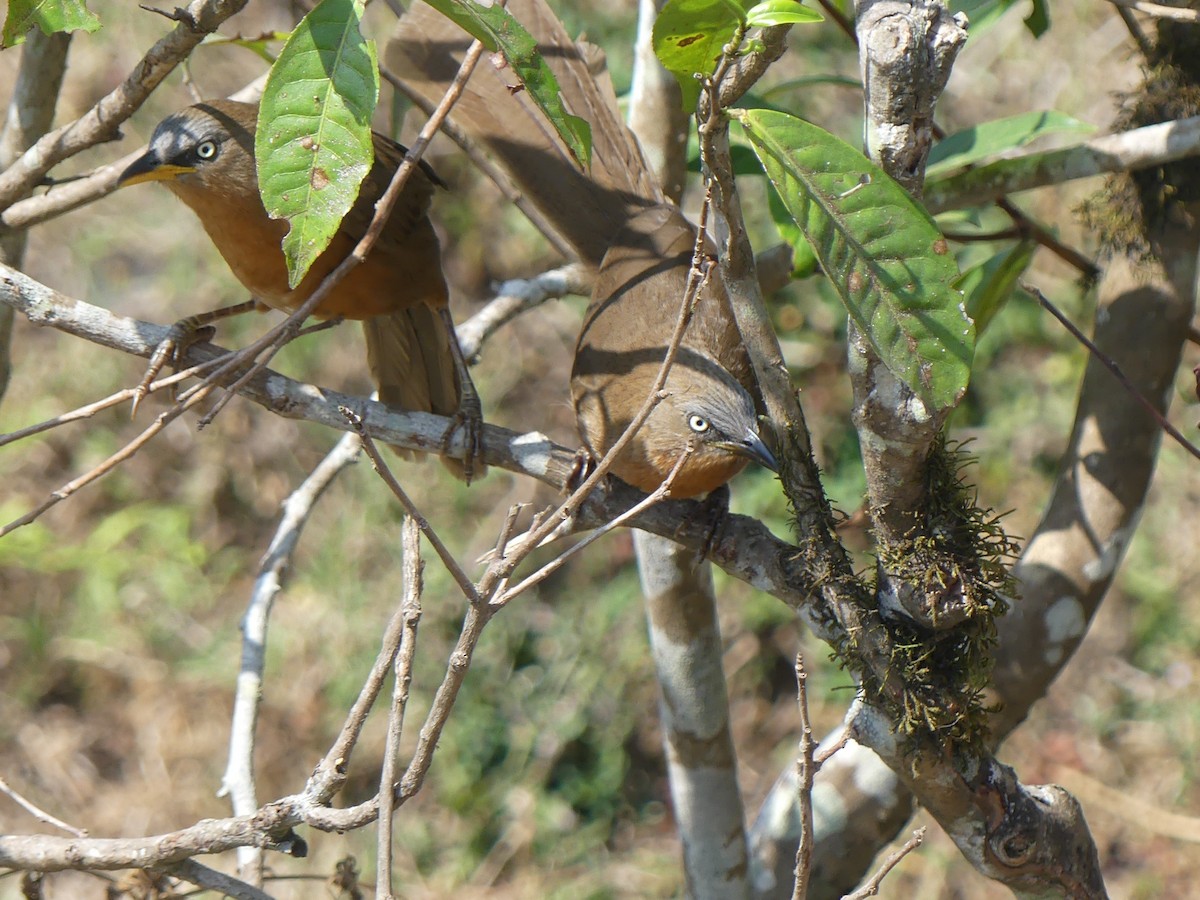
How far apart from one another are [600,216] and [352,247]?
0.80 meters

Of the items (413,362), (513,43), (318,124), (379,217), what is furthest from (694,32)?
(413,362)

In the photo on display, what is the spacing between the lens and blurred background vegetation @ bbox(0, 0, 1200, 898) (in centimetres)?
610

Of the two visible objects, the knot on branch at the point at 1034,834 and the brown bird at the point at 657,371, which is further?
the brown bird at the point at 657,371

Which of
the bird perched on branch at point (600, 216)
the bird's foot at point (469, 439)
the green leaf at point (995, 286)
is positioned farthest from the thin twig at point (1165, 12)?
the bird's foot at point (469, 439)

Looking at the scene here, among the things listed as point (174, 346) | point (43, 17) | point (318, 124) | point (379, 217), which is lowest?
point (318, 124)

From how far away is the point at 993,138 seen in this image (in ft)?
11.5

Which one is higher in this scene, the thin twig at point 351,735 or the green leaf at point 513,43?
the green leaf at point 513,43

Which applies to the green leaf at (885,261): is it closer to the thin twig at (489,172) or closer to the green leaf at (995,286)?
the green leaf at (995,286)

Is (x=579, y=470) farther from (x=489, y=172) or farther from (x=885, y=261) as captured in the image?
(x=885, y=261)

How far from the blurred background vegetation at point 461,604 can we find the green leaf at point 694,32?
13.2 feet

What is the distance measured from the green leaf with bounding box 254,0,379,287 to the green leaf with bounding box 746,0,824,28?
624 millimetres

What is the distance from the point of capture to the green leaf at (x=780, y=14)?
5.75 ft

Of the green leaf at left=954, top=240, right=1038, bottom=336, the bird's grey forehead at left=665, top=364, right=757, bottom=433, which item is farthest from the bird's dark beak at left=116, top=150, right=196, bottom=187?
the green leaf at left=954, top=240, right=1038, bottom=336

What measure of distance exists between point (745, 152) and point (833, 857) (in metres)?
2.01
